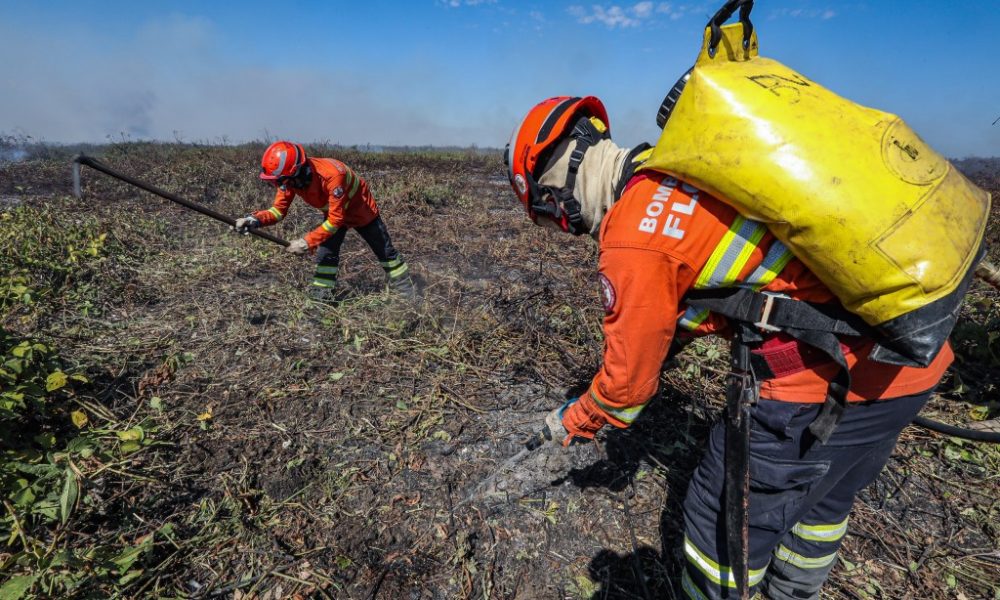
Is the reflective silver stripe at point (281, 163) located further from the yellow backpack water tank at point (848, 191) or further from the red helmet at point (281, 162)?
the yellow backpack water tank at point (848, 191)

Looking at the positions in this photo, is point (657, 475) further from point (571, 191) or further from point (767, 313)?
point (571, 191)

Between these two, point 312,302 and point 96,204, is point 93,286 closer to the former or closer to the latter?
point 312,302

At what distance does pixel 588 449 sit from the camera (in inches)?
123

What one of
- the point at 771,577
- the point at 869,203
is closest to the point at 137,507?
the point at 771,577

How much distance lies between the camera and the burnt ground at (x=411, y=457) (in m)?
2.40

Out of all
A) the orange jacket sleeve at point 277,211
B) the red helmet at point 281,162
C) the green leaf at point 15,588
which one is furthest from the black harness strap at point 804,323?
the orange jacket sleeve at point 277,211

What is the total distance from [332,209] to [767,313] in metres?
4.87

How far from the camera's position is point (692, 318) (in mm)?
1625

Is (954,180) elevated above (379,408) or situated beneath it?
elevated above

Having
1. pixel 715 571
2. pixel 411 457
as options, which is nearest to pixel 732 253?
pixel 715 571

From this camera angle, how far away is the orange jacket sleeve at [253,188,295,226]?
5457 millimetres

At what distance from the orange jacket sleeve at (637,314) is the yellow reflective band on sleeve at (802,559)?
1247 mm

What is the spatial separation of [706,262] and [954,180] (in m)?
0.70

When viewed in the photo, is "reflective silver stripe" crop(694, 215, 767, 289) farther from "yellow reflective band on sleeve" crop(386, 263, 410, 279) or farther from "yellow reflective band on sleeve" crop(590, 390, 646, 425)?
"yellow reflective band on sleeve" crop(386, 263, 410, 279)
